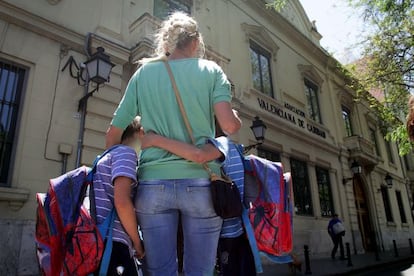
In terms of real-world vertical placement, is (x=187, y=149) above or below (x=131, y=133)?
below

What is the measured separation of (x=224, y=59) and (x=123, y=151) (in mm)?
9170

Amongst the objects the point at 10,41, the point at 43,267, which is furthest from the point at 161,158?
the point at 10,41

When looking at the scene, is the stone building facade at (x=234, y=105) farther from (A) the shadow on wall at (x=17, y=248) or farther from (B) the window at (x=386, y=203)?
(B) the window at (x=386, y=203)

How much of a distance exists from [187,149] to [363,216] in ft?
61.7

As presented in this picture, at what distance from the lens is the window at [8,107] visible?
19.8 feet

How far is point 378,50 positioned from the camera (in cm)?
1242

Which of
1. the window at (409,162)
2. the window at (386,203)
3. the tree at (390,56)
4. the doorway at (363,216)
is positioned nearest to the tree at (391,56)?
the tree at (390,56)

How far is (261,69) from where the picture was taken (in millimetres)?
14094

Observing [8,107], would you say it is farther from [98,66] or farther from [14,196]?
[98,66]

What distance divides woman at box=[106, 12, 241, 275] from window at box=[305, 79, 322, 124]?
1520cm

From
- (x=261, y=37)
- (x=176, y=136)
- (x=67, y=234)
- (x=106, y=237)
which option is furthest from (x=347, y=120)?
(x=67, y=234)

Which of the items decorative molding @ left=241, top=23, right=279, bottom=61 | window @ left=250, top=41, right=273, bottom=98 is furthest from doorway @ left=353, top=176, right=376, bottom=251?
decorative molding @ left=241, top=23, right=279, bottom=61

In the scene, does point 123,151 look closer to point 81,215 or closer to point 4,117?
point 81,215

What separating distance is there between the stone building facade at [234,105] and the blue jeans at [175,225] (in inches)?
204
